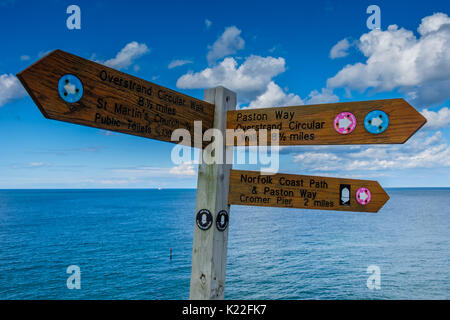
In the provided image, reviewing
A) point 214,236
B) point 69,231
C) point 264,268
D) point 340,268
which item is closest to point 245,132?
point 214,236

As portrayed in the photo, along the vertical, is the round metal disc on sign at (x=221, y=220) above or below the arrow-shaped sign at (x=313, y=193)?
below

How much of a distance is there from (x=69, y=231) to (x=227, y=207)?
85414 millimetres

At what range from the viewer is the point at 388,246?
2448 inches

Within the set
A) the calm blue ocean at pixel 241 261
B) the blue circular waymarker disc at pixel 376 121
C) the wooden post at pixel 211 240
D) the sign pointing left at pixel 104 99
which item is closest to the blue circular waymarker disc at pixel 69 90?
the sign pointing left at pixel 104 99

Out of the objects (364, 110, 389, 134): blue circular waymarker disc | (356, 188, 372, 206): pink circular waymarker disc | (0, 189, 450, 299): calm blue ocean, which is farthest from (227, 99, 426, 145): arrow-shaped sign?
(0, 189, 450, 299): calm blue ocean

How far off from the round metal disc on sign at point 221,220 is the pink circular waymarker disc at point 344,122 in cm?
138

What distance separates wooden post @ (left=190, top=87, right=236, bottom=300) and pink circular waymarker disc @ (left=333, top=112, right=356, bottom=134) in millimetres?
1125

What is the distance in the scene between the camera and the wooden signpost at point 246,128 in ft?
8.67

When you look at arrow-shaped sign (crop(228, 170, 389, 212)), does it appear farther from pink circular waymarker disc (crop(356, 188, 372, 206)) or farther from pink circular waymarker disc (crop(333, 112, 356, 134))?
pink circular waymarker disc (crop(333, 112, 356, 134))

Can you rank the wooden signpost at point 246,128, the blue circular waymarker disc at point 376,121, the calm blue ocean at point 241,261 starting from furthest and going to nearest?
the calm blue ocean at point 241,261
the blue circular waymarker disc at point 376,121
the wooden signpost at point 246,128

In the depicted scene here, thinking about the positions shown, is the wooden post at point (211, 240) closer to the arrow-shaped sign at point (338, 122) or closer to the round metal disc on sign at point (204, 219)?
the round metal disc on sign at point (204, 219)

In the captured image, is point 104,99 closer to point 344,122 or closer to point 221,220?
point 221,220

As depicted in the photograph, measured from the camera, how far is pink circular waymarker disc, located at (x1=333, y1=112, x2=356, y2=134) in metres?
2.89

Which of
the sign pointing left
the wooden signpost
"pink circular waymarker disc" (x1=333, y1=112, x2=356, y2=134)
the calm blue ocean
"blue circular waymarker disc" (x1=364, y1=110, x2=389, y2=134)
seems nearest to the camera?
the sign pointing left
